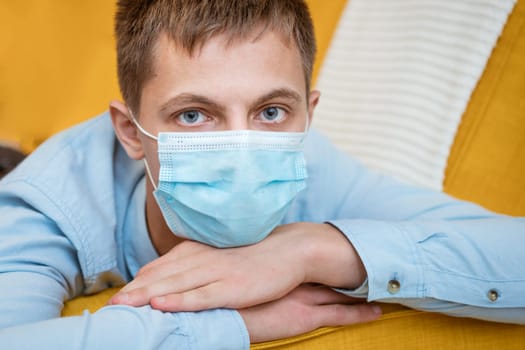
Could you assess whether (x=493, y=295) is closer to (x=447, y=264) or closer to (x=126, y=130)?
(x=447, y=264)

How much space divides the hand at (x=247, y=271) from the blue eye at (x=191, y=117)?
198 millimetres

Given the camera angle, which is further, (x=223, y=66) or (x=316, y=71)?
(x=316, y=71)

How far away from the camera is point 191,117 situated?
1.03 metres

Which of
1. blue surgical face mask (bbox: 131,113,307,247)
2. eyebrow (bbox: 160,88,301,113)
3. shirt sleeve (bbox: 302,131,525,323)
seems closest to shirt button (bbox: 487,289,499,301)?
shirt sleeve (bbox: 302,131,525,323)

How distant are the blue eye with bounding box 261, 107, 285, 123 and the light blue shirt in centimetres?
21

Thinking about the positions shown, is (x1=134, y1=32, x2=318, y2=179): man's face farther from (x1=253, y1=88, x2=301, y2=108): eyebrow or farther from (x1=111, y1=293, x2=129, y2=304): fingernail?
(x1=111, y1=293, x2=129, y2=304): fingernail

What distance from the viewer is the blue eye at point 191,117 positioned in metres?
1.02

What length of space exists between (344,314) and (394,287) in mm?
88

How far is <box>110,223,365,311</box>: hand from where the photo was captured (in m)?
0.90

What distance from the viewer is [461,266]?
1020mm

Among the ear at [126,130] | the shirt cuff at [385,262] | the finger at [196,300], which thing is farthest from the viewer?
the ear at [126,130]

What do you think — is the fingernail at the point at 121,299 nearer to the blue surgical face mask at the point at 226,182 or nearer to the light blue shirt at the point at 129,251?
the light blue shirt at the point at 129,251

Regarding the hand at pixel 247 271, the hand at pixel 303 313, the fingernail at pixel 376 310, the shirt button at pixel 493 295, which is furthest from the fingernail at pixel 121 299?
the shirt button at pixel 493 295

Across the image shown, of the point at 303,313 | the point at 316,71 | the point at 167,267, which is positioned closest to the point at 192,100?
the point at 167,267
